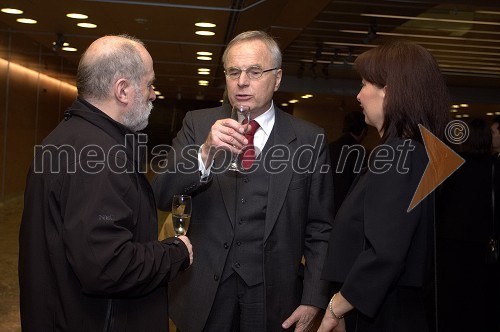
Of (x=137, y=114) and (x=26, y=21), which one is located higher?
(x=26, y=21)

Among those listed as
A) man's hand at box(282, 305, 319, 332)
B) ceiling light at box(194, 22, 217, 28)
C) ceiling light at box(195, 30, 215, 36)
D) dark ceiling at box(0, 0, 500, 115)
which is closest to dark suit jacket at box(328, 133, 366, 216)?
dark ceiling at box(0, 0, 500, 115)

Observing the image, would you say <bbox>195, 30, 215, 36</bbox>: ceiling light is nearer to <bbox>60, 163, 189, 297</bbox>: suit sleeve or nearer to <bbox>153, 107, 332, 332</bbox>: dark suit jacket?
<bbox>153, 107, 332, 332</bbox>: dark suit jacket

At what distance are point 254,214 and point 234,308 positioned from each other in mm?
377

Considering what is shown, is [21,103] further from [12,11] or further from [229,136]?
[229,136]

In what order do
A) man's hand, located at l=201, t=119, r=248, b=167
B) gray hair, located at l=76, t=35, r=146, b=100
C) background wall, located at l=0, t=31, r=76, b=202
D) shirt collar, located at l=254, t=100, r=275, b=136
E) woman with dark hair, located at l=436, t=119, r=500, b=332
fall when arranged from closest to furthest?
gray hair, located at l=76, t=35, r=146, b=100
man's hand, located at l=201, t=119, r=248, b=167
shirt collar, located at l=254, t=100, r=275, b=136
woman with dark hair, located at l=436, t=119, r=500, b=332
background wall, located at l=0, t=31, r=76, b=202

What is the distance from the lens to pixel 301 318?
267 centimetres

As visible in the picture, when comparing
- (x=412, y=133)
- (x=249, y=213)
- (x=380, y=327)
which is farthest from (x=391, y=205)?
(x=249, y=213)

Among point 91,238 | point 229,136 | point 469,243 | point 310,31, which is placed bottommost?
point 469,243

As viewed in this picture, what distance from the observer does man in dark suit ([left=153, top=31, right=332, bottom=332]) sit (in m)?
2.60

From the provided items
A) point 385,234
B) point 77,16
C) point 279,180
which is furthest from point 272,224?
point 77,16

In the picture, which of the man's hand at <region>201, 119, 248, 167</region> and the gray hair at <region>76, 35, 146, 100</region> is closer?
the gray hair at <region>76, 35, 146, 100</region>

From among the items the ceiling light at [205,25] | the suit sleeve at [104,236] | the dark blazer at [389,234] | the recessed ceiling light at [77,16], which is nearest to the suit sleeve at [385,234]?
the dark blazer at [389,234]

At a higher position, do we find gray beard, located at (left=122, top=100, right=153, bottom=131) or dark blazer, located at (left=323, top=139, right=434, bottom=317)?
gray beard, located at (left=122, top=100, right=153, bottom=131)

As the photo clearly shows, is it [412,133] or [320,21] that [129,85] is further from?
[320,21]
